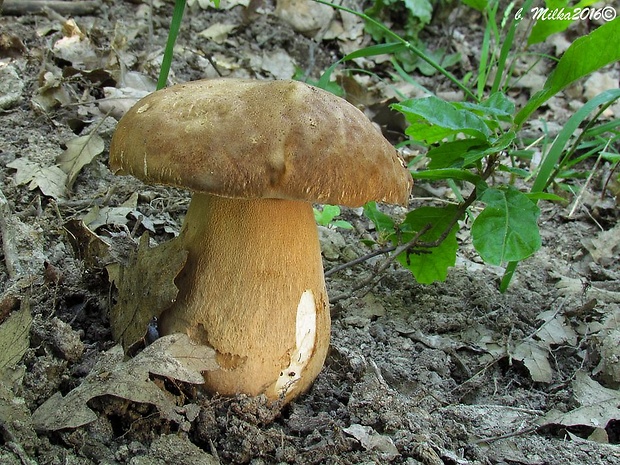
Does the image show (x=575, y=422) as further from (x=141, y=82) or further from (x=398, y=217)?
(x=141, y=82)

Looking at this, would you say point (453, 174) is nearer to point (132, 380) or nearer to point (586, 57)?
point (586, 57)

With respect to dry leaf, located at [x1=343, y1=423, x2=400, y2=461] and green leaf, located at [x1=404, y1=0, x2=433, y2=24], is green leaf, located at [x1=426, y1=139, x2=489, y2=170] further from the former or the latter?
green leaf, located at [x1=404, y1=0, x2=433, y2=24]

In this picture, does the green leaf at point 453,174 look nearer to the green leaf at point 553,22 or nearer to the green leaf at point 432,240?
the green leaf at point 432,240

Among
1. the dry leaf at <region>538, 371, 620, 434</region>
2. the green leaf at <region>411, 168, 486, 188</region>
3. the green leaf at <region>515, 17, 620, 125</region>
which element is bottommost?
the dry leaf at <region>538, 371, 620, 434</region>

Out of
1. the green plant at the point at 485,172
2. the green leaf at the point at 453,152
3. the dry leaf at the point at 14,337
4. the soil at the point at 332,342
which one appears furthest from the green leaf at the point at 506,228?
the dry leaf at the point at 14,337

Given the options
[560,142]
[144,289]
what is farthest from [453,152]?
[144,289]

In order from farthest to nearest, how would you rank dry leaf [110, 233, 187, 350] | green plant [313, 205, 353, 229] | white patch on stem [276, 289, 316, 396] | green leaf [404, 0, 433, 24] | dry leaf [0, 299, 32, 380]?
green leaf [404, 0, 433, 24]
green plant [313, 205, 353, 229]
white patch on stem [276, 289, 316, 396]
dry leaf [110, 233, 187, 350]
dry leaf [0, 299, 32, 380]

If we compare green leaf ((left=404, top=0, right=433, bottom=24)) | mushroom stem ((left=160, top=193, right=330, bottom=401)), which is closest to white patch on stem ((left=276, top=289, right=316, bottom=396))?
mushroom stem ((left=160, top=193, right=330, bottom=401))
